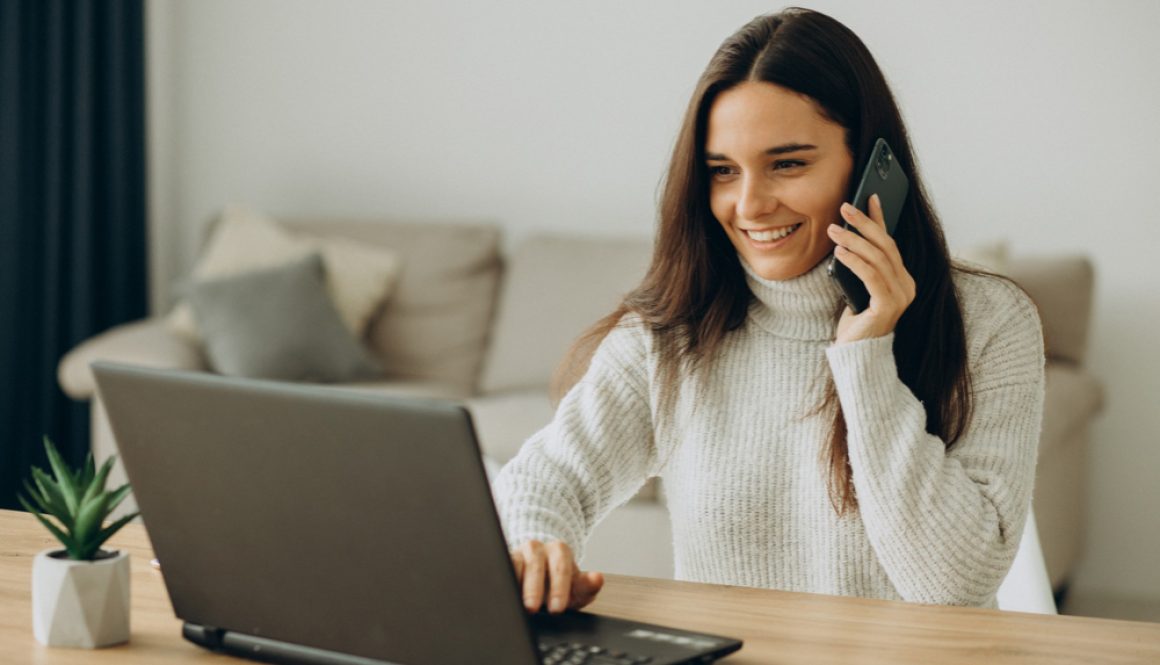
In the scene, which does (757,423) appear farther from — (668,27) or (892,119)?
(668,27)

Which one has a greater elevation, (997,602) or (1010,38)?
(1010,38)

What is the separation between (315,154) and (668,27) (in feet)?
3.81

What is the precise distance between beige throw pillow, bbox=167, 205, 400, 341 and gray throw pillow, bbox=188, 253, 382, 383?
8 centimetres

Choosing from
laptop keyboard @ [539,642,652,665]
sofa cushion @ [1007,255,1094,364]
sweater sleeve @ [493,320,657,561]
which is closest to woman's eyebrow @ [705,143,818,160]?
sweater sleeve @ [493,320,657,561]

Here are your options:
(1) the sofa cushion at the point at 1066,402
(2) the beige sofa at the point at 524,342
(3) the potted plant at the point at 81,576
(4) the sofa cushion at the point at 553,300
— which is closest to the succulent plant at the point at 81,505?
(3) the potted plant at the point at 81,576

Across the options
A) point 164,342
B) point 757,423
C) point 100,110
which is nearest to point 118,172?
point 100,110

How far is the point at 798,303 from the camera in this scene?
1644mm

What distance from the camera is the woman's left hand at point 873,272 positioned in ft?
4.84

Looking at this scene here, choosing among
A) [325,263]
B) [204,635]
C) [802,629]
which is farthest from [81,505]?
[325,263]

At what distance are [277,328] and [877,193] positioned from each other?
93.9 inches

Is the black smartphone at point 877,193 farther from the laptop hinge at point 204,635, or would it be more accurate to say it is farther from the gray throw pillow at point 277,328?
the gray throw pillow at point 277,328

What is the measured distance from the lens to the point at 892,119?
5.20 ft

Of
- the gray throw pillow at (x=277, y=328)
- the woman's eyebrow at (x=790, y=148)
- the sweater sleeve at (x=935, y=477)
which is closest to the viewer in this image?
the sweater sleeve at (x=935, y=477)

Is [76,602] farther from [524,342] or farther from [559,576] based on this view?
[524,342]
